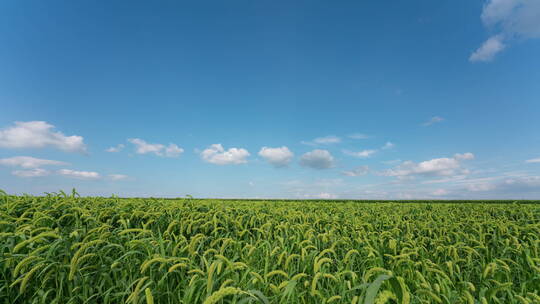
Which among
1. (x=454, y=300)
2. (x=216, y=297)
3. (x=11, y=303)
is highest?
(x=216, y=297)

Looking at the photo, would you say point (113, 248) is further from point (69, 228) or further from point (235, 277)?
point (235, 277)

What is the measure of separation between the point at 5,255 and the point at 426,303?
3989 millimetres

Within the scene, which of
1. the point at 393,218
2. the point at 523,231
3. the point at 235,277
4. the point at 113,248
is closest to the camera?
the point at 235,277

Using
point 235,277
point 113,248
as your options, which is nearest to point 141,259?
point 113,248

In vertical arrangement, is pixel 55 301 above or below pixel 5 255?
below

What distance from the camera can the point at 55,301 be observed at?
2740 mm

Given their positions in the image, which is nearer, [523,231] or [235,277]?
[235,277]

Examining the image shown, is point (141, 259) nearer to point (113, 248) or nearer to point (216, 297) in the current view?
point (113, 248)

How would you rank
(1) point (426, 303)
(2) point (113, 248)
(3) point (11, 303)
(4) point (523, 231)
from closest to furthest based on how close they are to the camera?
1. (1) point (426, 303)
2. (3) point (11, 303)
3. (2) point (113, 248)
4. (4) point (523, 231)

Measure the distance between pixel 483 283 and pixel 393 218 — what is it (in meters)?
3.69

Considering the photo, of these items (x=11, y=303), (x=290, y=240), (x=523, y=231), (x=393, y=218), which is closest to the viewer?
(x=11, y=303)

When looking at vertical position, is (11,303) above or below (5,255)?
below

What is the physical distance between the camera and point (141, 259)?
10.7 ft

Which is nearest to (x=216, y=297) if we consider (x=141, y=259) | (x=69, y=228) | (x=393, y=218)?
(x=141, y=259)
